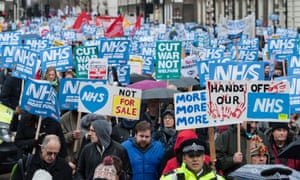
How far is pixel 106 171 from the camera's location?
6.93 m

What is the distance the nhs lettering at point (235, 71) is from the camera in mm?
12019

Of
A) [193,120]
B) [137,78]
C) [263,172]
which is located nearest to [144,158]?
[193,120]

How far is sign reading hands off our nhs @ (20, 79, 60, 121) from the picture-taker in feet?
33.6

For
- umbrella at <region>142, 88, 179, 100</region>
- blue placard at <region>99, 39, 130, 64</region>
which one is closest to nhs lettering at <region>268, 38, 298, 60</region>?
blue placard at <region>99, 39, 130, 64</region>

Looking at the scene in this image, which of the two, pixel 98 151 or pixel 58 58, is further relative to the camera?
pixel 58 58

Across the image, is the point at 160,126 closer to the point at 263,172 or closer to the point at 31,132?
the point at 31,132

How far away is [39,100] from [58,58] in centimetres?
671

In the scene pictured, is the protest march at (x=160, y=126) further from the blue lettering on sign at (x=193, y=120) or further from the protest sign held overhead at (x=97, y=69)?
the protest sign held overhead at (x=97, y=69)

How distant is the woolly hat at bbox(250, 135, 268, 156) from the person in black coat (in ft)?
6.49

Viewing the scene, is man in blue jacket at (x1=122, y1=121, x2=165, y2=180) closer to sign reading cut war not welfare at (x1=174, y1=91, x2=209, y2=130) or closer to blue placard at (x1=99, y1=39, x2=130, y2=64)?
sign reading cut war not welfare at (x1=174, y1=91, x2=209, y2=130)

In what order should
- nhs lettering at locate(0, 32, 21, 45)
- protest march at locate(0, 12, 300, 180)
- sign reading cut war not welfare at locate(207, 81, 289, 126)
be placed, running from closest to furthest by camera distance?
protest march at locate(0, 12, 300, 180), sign reading cut war not welfare at locate(207, 81, 289, 126), nhs lettering at locate(0, 32, 21, 45)

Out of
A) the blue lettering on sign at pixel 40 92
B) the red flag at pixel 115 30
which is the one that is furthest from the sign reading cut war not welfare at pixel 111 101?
the red flag at pixel 115 30

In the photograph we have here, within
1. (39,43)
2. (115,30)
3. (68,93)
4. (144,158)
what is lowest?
(144,158)

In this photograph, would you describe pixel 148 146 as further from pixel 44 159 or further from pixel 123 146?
pixel 44 159
